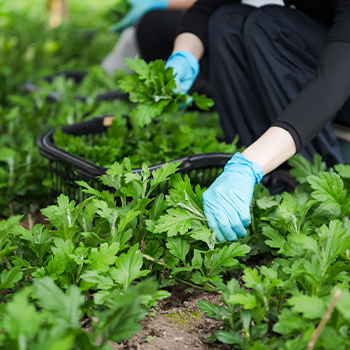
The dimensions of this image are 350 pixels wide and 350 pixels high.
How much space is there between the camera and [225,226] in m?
1.30

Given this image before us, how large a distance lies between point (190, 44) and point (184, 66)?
8.0 inches

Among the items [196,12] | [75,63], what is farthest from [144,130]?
[75,63]

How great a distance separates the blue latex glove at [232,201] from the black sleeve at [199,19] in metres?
1.01

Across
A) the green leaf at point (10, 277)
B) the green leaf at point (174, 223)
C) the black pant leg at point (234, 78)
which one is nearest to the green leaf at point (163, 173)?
the green leaf at point (174, 223)

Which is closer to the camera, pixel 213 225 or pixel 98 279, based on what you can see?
pixel 98 279

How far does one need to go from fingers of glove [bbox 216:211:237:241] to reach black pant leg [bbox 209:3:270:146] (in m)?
0.90

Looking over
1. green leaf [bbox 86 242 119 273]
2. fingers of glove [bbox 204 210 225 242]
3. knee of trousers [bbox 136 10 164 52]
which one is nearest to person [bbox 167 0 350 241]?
fingers of glove [bbox 204 210 225 242]

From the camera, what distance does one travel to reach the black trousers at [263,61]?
→ 192 centimetres

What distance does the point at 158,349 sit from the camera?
106 centimetres

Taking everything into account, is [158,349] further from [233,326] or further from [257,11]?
[257,11]

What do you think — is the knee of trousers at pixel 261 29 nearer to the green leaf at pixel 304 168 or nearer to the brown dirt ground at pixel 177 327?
the green leaf at pixel 304 168

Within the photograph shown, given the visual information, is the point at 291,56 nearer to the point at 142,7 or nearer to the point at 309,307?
the point at 309,307

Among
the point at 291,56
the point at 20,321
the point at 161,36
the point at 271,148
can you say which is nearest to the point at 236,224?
the point at 271,148

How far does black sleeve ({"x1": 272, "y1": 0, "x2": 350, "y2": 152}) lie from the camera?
4.65ft
